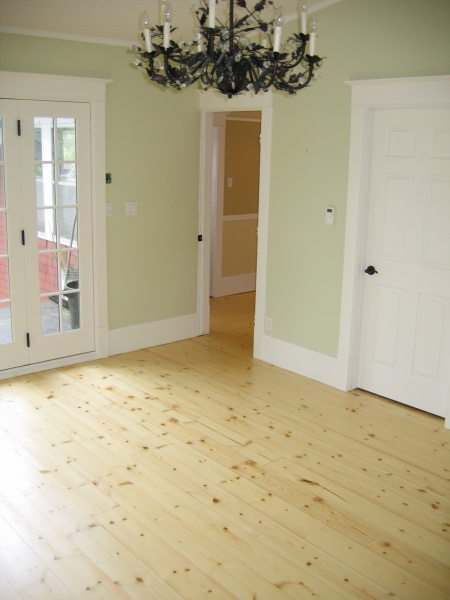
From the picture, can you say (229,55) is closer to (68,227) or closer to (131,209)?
(68,227)

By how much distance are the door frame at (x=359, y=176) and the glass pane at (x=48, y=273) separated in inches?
87.7

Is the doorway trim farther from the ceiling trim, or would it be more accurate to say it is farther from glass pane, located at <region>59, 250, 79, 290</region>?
glass pane, located at <region>59, 250, 79, 290</region>

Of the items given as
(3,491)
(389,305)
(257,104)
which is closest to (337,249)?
(389,305)

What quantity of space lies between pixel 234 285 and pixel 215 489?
4502mm

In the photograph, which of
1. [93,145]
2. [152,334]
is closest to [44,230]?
[93,145]

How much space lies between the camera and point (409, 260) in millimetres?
4387

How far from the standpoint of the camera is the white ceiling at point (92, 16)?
418 cm

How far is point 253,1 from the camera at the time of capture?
4.37 m

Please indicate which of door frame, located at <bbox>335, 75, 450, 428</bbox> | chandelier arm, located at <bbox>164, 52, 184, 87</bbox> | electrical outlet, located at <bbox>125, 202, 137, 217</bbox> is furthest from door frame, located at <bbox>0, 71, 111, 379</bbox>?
chandelier arm, located at <bbox>164, 52, 184, 87</bbox>

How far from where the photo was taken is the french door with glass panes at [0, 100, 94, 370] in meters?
4.67

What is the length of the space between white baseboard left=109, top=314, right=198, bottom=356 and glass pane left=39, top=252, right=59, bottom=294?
68cm

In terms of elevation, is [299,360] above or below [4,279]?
below

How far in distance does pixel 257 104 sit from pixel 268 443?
2735 millimetres

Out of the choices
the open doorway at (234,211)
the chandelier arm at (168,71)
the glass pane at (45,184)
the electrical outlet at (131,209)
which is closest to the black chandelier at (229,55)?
the chandelier arm at (168,71)
